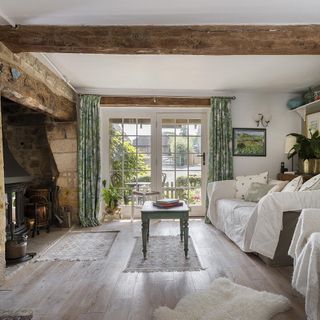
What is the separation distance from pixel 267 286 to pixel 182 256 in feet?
3.31

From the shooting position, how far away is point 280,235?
9.52 feet

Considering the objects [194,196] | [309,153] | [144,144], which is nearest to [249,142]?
[309,153]

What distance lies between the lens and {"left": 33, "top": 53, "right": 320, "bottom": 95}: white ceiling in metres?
3.37

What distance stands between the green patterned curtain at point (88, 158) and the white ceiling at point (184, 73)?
331 mm

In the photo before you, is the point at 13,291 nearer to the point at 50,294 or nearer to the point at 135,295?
the point at 50,294

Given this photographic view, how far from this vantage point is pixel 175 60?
3.39 metres

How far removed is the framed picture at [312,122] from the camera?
441cm

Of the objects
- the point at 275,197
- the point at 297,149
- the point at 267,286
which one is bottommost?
the point at 267,286

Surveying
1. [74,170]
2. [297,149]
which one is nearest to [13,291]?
[74,170]

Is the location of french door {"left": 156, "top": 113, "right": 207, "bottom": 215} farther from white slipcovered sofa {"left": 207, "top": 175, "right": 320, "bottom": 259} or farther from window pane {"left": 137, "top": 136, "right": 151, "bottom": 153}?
white slipcovered sofa {"left": 207, "top": 175, "right": 320, "bottom": 259}

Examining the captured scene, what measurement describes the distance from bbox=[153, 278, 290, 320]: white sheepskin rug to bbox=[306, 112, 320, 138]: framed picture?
311 cm

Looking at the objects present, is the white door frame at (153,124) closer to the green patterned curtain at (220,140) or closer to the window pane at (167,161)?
the window pane at (167,161)

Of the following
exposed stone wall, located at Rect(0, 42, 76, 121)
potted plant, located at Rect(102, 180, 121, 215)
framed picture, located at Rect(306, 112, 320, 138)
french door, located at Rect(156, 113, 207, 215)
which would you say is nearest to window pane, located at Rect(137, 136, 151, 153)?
french door, located at Rect(156, 113, 207, 215)

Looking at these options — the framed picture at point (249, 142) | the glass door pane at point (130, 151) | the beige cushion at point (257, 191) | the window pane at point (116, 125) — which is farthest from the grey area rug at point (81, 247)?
the framed picture at point (249, 142)
